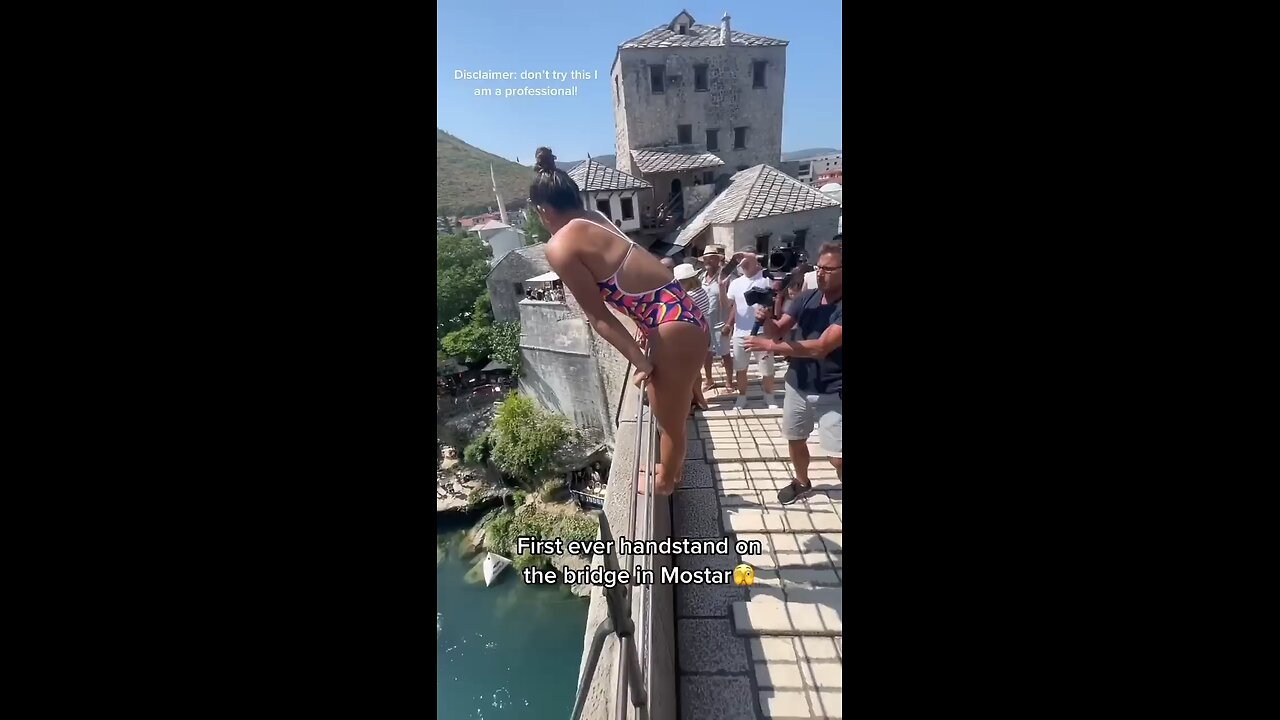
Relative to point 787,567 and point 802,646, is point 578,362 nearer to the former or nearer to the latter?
point 787,567

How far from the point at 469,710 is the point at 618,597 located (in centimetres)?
738

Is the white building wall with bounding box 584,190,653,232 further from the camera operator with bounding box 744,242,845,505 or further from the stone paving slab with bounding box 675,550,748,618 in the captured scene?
the stone paving slab with bounding box 675,550,748,618

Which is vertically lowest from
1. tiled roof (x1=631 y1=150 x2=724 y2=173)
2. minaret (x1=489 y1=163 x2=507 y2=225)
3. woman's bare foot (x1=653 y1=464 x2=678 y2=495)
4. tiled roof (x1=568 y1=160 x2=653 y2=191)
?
woman's bare foot (x1=653 y1=464 x2=678 y2=495)

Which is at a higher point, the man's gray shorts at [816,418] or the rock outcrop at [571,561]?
the man's gray shorts at [816,418]

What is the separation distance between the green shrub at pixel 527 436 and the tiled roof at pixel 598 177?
1574 millimetres

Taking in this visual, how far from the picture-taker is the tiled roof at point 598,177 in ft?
5.20

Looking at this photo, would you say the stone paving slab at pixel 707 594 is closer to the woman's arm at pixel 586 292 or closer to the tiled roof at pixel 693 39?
the woman's arm at pixel 586 292

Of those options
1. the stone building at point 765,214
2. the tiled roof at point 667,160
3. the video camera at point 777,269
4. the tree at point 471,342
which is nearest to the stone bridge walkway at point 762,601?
the video camera at point 777,269

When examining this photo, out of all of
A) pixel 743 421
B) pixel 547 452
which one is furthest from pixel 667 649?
pixel 547 452

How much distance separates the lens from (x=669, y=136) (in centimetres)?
357

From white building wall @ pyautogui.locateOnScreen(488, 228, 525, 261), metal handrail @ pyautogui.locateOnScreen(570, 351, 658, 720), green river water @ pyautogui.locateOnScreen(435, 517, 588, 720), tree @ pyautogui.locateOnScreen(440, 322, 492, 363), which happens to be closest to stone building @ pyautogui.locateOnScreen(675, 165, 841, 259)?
tree @ pyautogui.locateOnScreen(440, 322, 492, 363)

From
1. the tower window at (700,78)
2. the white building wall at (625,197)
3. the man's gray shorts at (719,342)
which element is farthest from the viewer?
the tower window at (700,78)

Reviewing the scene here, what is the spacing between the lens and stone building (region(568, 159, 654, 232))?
1600 mm

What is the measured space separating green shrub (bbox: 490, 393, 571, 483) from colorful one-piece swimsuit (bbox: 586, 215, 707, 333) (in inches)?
80.3
